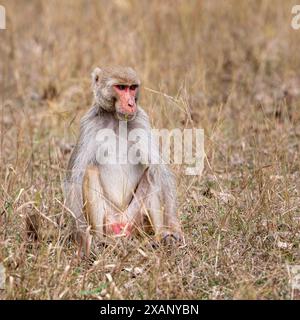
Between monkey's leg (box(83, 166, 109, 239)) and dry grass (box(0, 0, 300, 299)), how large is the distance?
0.68 ft

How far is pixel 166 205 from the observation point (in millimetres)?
6301

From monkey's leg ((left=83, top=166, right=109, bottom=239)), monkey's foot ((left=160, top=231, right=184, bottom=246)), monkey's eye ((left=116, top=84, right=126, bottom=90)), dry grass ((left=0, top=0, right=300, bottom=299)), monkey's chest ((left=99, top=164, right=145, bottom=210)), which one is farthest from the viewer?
monkey's chest ((left=99, top=164, right=145, bottom=210))

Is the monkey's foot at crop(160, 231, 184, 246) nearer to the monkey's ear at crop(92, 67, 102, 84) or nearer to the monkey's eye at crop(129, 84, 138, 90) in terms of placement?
the monkey's eye at crop(129, 84, 138, 90)

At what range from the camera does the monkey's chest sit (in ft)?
21.2

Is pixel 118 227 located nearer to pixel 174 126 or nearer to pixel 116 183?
pixel 116 183

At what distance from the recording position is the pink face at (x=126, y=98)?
6.19 m

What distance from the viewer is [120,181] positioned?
21.3 ft

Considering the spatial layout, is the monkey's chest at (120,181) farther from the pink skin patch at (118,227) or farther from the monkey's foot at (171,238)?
the monkey's foot at (171,238)

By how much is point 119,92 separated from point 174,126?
182 cm

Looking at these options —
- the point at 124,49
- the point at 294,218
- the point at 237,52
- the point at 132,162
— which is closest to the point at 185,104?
the point at 132,162

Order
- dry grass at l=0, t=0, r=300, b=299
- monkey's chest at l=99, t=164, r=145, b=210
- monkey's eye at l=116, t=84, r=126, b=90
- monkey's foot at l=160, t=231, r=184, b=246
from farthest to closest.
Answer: monkey's chest at l=99, t=164, r=145, b=210, monkey's eye at l=116, t=84, r=126, b=90, monkey's foot at l=160, t=231, r=184, b=246, dry grass at l=0, t=0, r=300, b=299

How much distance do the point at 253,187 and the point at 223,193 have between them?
316 mm

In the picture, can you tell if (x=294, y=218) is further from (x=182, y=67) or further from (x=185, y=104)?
(x=182, y=67)

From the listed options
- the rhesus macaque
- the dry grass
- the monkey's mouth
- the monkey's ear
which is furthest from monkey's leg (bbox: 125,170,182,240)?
the monkey's ear
